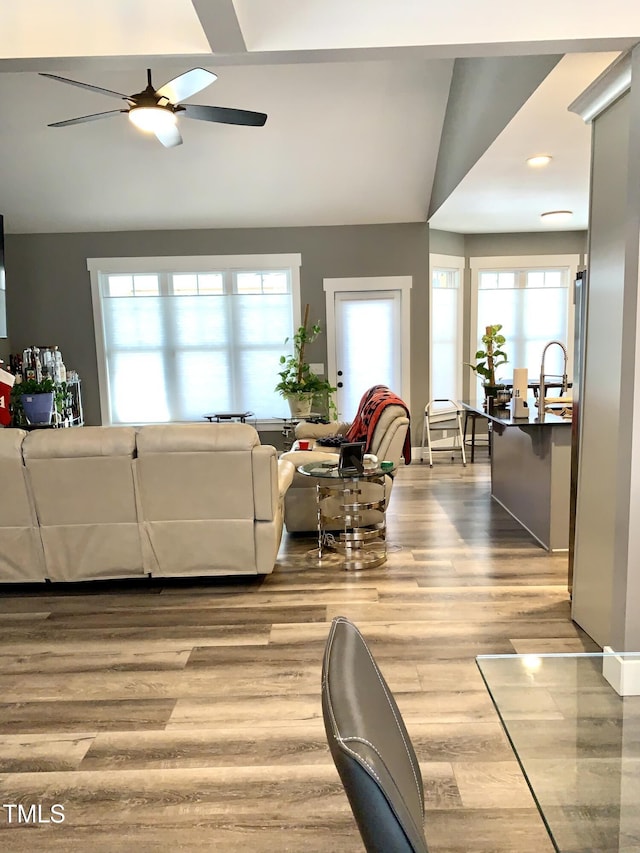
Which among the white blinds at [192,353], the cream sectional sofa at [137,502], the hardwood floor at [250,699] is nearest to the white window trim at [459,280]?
the white blinds at [192,353]

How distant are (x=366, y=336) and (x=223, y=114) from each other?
12.2 ft

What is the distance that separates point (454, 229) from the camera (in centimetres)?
725

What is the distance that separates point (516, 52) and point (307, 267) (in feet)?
16.2

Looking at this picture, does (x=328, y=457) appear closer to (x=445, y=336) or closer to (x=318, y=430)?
(x=318, y=430)

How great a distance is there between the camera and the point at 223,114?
12.6 ft

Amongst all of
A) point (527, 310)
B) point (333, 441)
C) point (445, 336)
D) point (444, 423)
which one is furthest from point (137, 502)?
point (527, 310)

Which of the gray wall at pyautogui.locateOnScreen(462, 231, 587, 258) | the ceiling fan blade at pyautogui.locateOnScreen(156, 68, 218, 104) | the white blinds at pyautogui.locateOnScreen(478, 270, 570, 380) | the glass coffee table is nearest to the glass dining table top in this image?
the glass coffee table

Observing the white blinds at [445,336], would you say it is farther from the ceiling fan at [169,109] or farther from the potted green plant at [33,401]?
the potted green plant at [33,401]

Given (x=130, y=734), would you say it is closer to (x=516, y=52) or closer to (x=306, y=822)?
(x=306, y=822)

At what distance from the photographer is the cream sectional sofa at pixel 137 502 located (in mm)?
3395

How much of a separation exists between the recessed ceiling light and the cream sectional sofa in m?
4.54

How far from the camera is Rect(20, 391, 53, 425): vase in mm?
6258

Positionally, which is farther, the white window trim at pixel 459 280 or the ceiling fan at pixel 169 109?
the white window trim at pixel 459 280

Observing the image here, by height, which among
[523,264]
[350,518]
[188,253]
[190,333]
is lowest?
[350,518]
